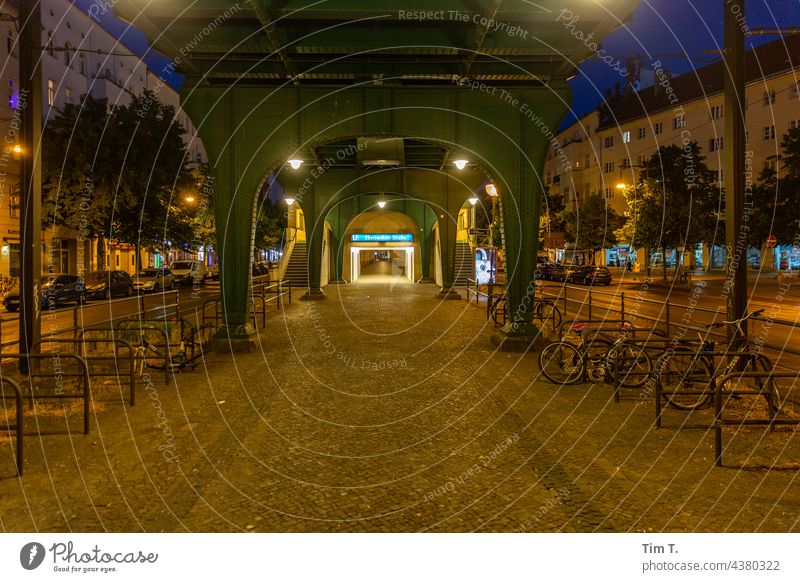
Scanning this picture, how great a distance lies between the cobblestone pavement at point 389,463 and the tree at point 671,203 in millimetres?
32697

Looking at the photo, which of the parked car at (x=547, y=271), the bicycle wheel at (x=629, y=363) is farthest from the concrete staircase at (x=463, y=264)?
the bicycle wheel at (x=629, y=363)

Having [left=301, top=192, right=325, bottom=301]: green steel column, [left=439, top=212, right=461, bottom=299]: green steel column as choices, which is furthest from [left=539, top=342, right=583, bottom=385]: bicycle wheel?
[left=439, top=212, right=461, bottom=299]: green steel column

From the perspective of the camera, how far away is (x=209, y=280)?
5359cm

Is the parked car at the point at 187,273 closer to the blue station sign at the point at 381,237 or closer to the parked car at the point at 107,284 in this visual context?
the parked car at the point at 107,284

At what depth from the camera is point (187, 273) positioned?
155 feet

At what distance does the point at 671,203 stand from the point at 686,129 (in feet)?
83.7

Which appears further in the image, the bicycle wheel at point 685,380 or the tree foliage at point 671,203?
the tree foliage at point 671,203

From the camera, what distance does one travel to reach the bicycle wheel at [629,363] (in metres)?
9.07

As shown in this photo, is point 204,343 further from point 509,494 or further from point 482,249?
point 482,249

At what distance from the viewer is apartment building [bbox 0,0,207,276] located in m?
36.2

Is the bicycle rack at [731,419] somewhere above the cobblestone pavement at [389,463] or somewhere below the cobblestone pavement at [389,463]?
above

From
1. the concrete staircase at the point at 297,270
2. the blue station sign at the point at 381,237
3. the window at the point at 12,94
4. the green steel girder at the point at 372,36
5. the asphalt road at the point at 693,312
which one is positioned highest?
the window at the point at 12,94

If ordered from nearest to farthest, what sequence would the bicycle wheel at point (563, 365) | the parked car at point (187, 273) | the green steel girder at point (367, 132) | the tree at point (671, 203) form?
the bicycle wheel at point (563, 365)
the green steel girder at point (367, 132)
the tree at point (671, 203)
the parked car at point (187, 273)

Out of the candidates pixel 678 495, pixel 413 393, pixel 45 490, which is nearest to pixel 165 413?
pixel 45 490
